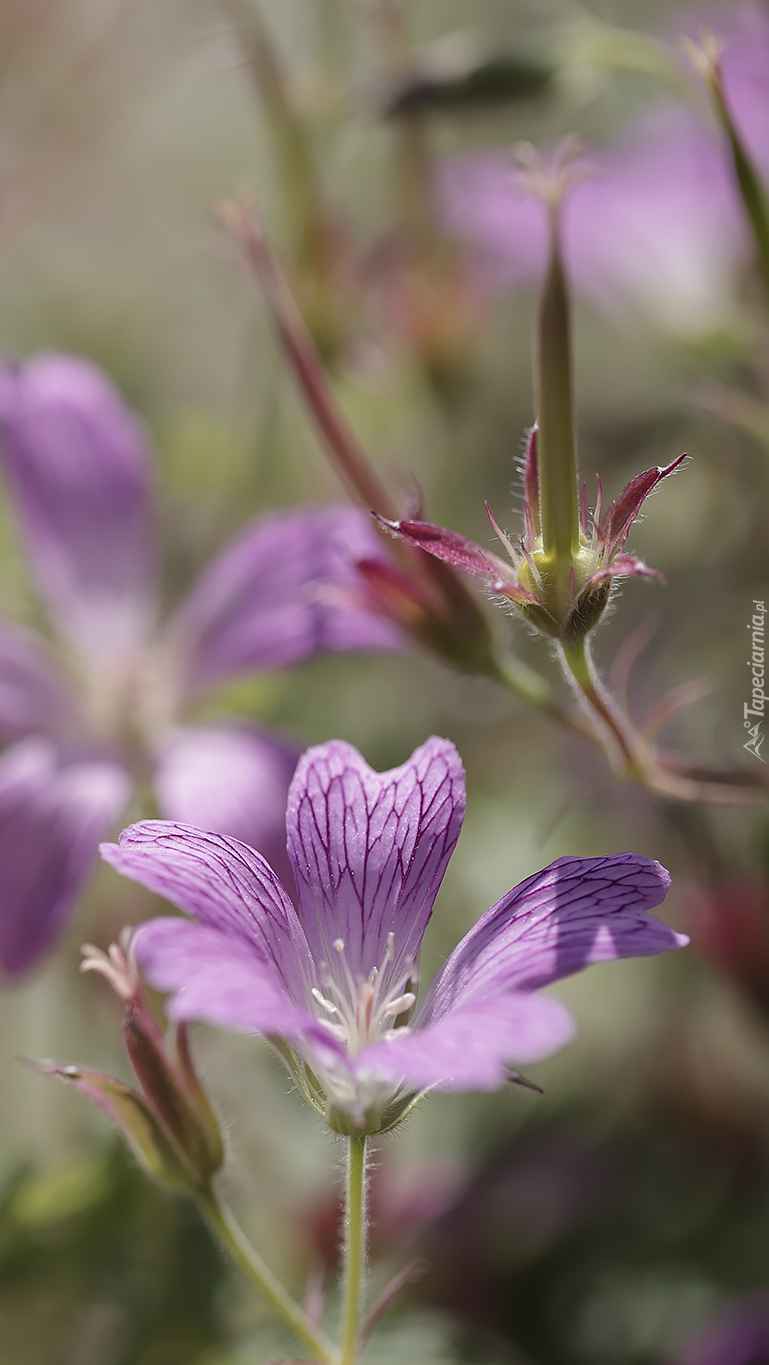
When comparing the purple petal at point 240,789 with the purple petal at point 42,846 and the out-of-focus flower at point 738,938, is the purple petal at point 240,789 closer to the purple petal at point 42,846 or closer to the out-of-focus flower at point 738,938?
the purple petal at point 42,846

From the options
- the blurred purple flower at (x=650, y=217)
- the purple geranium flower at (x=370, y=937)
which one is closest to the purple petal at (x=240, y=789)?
the purple geranium flower at (x=370, y=937)

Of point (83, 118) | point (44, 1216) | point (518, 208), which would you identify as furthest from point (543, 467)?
point (83, 118)

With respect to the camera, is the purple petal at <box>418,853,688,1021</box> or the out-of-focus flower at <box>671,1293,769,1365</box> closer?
the purple petal at <box>418,853,688,1021</box>

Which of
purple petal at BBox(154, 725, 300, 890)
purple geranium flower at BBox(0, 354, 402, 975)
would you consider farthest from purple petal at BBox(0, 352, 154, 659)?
purple petal at BBox(154, 725, 300, 890)

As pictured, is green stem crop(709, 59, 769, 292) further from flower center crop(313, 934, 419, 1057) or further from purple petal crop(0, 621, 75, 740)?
purple petal crop(0, 621, 75, 740)

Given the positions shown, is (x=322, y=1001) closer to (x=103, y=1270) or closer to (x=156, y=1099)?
(x=156, y=1099)

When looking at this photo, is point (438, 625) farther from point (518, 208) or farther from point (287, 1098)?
point (518, 208)

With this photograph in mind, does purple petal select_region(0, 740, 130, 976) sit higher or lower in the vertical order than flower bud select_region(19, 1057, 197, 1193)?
higher
